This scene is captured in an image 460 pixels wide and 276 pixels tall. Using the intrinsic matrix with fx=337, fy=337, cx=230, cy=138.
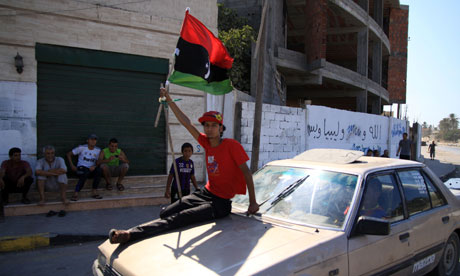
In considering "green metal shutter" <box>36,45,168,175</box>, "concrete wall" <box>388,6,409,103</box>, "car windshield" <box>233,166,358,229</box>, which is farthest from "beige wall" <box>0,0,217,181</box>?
"concrete wall" <box>388,6,409,103</box>

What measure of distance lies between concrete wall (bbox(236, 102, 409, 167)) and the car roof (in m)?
5.55

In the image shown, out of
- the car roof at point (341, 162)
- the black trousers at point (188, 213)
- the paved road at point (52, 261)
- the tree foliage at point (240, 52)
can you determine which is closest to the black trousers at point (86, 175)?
the paved road at point (52, 261)

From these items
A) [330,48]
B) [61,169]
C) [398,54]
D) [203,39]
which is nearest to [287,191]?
[203,39]

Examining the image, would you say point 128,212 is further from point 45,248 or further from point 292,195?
point 292,195

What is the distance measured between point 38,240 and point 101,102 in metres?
3.56

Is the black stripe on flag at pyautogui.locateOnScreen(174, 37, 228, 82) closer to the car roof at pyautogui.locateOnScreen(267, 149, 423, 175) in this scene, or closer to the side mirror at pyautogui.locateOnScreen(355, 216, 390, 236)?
the car roof at pyautogui.locateOnScreen(267, 149, 423, 175)

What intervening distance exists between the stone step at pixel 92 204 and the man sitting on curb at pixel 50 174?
0.47 ft

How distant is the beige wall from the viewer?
22.4 ft

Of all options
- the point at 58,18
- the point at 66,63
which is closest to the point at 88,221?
the point at 66,63

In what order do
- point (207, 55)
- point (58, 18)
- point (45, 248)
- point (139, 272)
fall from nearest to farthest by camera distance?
point (139, 272) → point (207, 55) → point (45, 248) → point (58, 18)

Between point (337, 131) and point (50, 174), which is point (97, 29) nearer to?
point (50, 174)

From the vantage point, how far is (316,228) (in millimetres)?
2703

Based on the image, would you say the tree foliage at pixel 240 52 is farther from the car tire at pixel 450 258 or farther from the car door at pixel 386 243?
the car door at pixel 386 243

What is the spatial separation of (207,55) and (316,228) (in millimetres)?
2714
